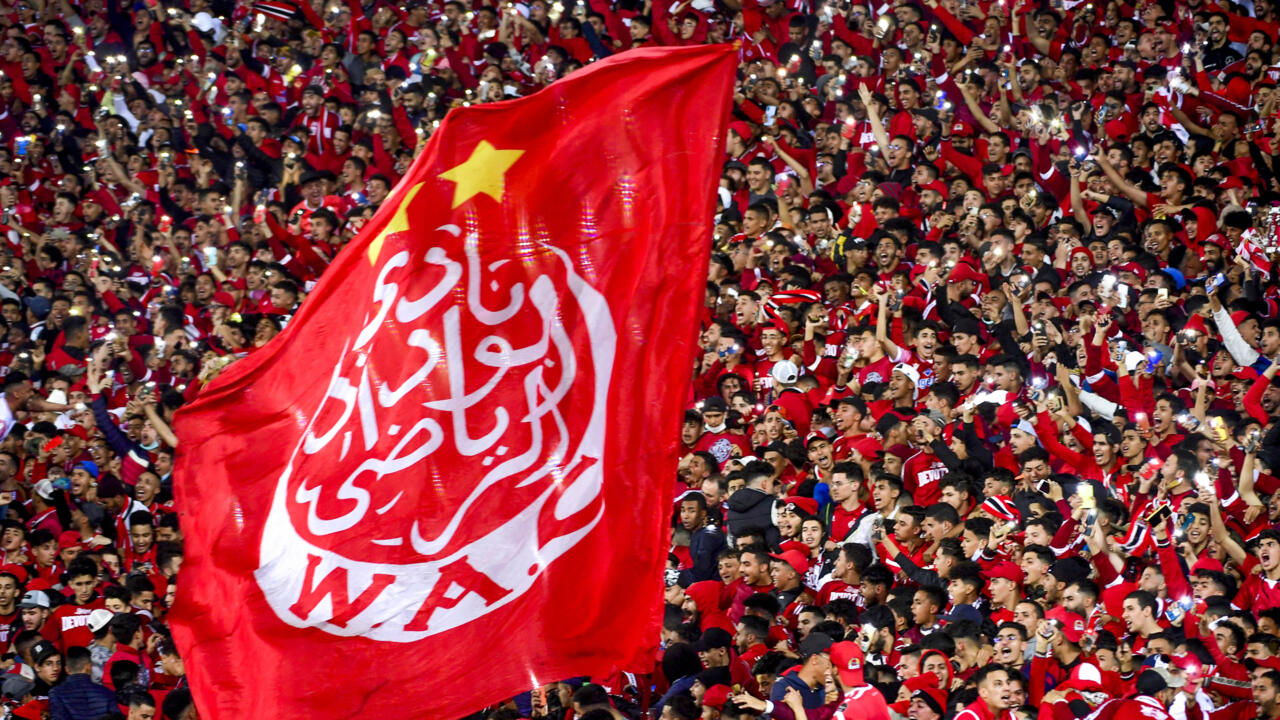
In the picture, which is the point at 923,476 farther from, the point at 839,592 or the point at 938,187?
the point at 938,187

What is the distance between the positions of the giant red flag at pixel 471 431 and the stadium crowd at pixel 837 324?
1.01 feet

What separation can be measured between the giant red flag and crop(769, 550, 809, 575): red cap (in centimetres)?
377

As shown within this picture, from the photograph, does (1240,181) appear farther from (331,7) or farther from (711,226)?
(331,7)

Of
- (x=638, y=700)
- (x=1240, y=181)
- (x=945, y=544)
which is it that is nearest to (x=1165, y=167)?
(x=1240, y=181)

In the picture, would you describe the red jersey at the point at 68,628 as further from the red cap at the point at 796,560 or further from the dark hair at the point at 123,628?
the red cap at the point at 796,560

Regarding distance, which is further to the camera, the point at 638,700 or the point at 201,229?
the point at 201,229

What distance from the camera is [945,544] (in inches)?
338

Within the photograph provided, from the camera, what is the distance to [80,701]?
9.62 m

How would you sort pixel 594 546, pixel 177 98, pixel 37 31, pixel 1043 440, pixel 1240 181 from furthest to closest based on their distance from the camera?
1. pixel 37 31
2. pixel 177 98
3. pixel 1240 181
4. pixel 1043 440
5. pixel 594 546

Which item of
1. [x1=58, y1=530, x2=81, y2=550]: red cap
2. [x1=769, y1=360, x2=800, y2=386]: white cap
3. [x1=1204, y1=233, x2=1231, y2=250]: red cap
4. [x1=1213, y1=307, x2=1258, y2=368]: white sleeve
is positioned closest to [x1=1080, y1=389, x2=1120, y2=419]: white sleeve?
[x1=1213, y1=307, x2=1258, y2=368]: white sleeve

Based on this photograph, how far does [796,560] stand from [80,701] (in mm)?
3892

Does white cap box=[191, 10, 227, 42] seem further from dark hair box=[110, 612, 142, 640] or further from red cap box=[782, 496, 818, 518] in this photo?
red cap box=[782, 496, 818, 518]

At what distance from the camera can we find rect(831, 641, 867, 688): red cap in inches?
309

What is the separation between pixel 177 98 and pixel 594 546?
41.9ft
